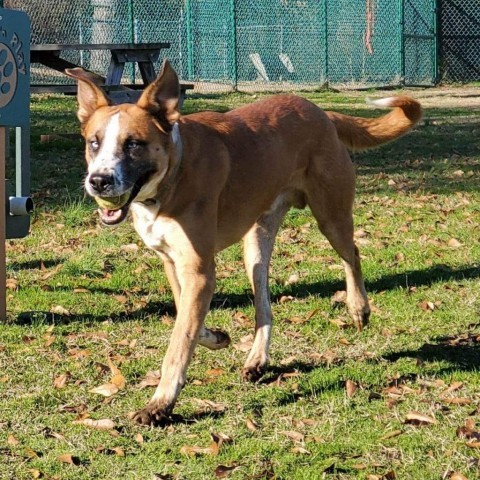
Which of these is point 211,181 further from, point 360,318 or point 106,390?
point 360,318

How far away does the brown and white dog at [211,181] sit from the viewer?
4707 millimetres

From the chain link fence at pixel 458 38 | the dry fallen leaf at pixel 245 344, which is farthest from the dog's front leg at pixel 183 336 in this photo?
the chain link fence at pixel 458 38

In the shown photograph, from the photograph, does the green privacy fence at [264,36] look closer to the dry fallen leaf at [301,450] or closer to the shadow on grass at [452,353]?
the shadow on grass at [452,353]

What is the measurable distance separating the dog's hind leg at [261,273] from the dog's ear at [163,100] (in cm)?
117

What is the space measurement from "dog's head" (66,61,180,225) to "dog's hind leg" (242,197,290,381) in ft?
3.73

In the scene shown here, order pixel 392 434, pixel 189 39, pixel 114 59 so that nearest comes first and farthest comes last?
pixel 392 434, pixel 114 59, pixel 189 39

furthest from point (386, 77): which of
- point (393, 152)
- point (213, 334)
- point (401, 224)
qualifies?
point (213, 334)

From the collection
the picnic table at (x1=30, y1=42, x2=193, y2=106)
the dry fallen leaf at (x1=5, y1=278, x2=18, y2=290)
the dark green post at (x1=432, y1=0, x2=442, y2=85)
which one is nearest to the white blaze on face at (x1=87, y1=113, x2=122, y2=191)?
the dry fallen leaf at (x1=5, y1=278, x2=18, y2=290)

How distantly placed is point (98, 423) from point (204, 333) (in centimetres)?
86

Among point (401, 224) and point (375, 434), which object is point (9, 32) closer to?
point (375, 434)

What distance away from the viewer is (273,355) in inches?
226

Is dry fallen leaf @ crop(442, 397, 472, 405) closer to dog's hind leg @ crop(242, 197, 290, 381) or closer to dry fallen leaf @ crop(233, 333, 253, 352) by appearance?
dog's hind leg @ crop(242, 197, 290, 381)

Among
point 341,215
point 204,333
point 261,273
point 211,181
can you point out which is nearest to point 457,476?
point 204,333

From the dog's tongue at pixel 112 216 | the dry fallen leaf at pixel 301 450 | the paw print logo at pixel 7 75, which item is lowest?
the dry fallen leaf at pixel 301 450
